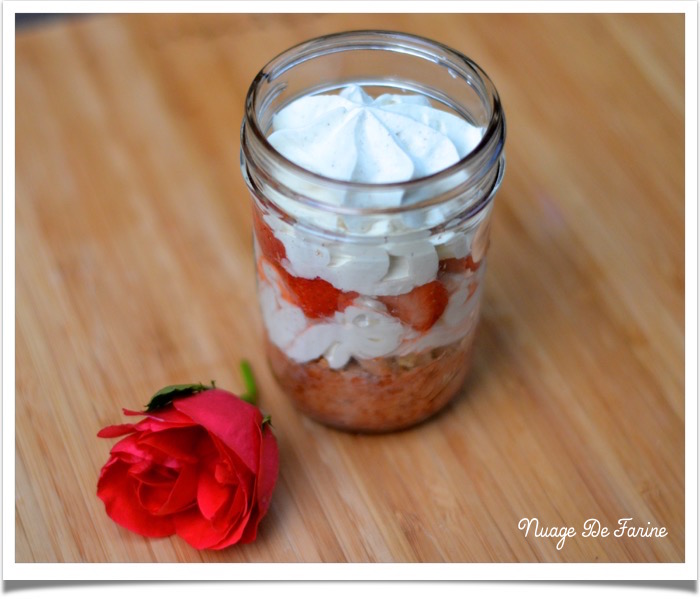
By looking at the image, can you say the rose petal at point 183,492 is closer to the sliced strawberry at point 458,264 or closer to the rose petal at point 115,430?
the rose petal at point 115,430

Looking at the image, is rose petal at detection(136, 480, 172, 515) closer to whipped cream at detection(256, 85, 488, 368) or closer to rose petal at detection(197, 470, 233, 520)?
rose petal at detection(197, 470, 233, 520)

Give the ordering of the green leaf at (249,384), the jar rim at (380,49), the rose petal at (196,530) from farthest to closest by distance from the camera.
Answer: the green leaf at (249,384) < the rose petal at (196,530) < the jar rim at (380,49)

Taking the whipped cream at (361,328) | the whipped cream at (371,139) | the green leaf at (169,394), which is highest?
the whipped cream at (371,139)

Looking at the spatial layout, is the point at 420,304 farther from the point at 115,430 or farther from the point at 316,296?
the point at 115,430

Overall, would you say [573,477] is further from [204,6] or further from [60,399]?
[204,6]

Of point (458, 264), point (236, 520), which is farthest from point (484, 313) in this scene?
point (236, 520)

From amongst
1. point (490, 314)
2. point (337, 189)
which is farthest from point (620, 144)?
point (337, 189)

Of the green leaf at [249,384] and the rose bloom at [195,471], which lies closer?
the rose bloom at [195,471]

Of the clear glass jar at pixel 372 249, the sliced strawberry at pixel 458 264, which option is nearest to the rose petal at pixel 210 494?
the clear glass jar at pixel 372 249
